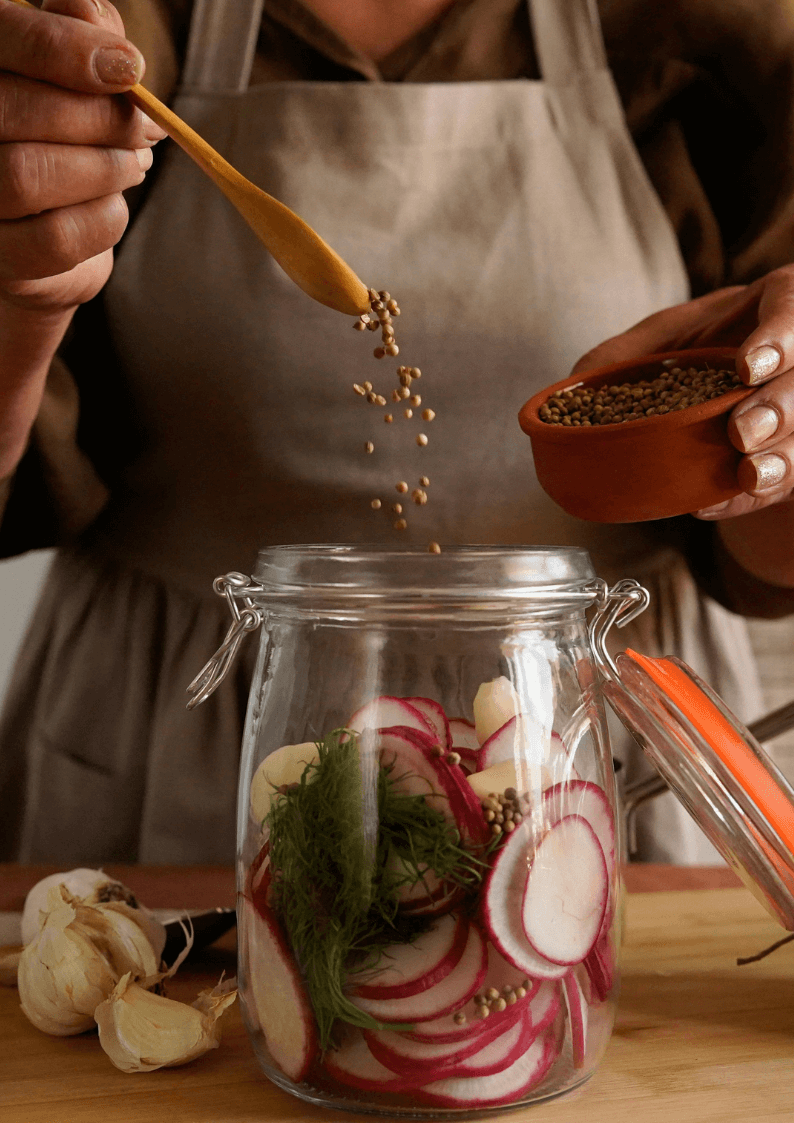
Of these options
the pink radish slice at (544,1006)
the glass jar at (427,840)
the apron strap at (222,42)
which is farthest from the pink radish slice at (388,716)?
the apron strap at (222,42)

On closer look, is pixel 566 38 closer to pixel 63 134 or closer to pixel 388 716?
pixel 63 134

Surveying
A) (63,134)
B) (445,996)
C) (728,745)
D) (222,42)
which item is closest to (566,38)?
(222,42)

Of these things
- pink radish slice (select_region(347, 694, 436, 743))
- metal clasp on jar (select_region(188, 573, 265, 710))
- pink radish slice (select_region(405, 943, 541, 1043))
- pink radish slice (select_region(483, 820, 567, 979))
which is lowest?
pink radish slice (select_region(405, 943, 541, 1043))

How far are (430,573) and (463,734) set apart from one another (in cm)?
7

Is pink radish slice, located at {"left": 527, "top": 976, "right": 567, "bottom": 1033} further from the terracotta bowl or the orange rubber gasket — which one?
the terracotta bowl

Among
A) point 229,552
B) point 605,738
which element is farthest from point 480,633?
point 229,552

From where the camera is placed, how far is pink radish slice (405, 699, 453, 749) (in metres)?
0.41

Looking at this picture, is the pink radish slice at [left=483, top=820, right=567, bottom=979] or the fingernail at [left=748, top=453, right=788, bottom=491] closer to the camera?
the pink radish slice at [left=483, top=820, right=567, bottom=979]

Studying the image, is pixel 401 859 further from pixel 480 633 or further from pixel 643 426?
pixel 643 426

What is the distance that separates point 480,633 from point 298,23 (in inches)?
28.0

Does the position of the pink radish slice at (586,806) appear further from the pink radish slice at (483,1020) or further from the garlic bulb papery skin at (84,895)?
the garlic bulb papery skin at (84,895)

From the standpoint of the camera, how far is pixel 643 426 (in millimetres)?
481

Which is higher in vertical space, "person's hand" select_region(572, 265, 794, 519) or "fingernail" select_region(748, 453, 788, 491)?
"person's hand" select_region(572, 265, 794, 519)

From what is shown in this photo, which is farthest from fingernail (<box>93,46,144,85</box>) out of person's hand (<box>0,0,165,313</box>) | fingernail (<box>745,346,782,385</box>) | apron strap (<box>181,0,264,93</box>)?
apron strap (<box>181,0,264,93</box>)
